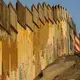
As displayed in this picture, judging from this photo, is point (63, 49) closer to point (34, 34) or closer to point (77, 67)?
point (34, 34)

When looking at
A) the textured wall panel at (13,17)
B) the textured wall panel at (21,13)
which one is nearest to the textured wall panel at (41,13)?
the textured wall panel at (21,13)

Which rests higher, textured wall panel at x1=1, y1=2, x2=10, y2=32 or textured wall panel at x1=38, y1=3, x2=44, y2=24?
textured wall panel at x1=38, y1=3, x2=44, y2=24

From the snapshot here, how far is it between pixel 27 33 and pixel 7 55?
169cm

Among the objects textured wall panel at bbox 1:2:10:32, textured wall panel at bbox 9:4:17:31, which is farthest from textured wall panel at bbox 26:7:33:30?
textured wall panel at bbox 1:2:10:32

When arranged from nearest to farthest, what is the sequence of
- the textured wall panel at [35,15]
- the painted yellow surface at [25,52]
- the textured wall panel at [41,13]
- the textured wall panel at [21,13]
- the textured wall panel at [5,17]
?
the textured wall panel at [5,17] < the painted yellow surface at [25,52] < the textured wall panel at [21,13] < the textured wall panel at [35,15] < the textured wall panel at [41,13]

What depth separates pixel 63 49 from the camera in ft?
45.3

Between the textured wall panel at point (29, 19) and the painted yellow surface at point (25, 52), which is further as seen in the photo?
the textured wall panel at point (29, 19)

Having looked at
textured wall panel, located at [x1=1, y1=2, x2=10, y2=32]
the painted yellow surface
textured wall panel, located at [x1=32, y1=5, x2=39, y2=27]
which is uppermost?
textured wall panel, located at [x1=32, y1=5, x2=39, y2=27]

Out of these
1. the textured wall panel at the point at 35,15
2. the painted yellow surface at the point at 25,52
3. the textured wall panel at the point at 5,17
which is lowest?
the painted yellow surface at the point at 25,52

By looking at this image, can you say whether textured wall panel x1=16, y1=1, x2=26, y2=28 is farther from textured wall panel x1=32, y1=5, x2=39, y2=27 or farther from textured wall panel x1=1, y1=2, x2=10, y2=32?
textured wall panel x1=32, y1=5, x2=39, y2=27

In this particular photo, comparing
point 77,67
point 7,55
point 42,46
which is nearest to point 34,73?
point 42,46

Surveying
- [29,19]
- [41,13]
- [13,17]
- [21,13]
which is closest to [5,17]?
[13,17]

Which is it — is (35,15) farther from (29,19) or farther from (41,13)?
(41,13)

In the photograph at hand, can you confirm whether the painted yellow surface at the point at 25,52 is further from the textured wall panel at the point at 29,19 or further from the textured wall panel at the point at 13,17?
the textured wall panel at the point at 13,17
